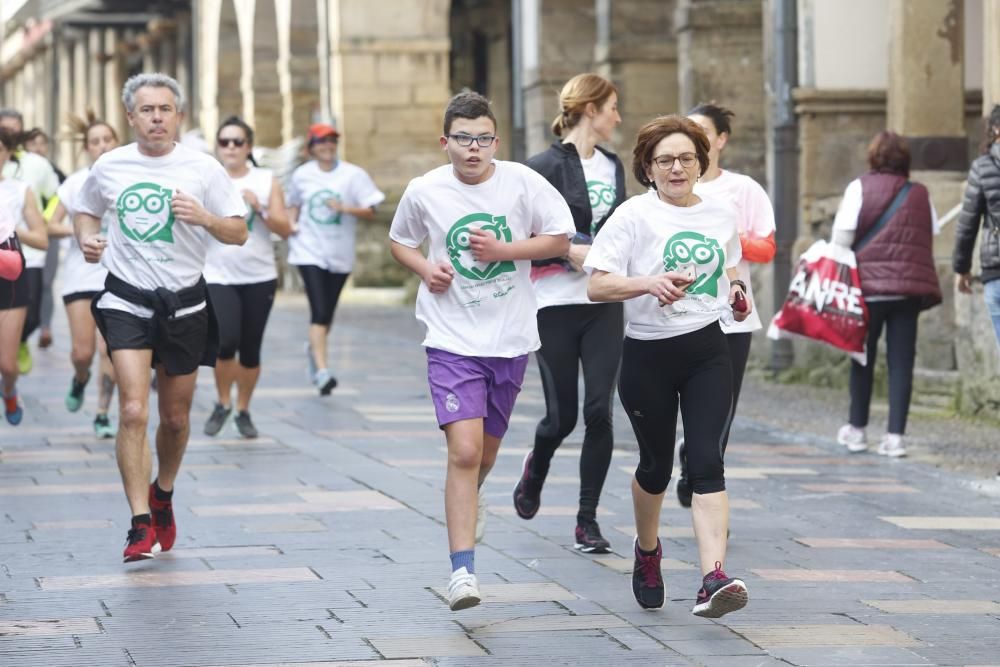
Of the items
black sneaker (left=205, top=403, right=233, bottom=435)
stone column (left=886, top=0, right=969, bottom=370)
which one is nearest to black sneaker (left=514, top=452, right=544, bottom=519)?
black sneaker (left=205, top=403, right=233, bottom=435)

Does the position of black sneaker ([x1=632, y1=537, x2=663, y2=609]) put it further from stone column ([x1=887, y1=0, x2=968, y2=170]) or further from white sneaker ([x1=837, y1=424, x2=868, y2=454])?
stone column ([x1=887, y1=0, x2=968, y2=170])

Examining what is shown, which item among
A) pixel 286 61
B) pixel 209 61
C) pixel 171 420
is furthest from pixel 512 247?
pixel 209 61

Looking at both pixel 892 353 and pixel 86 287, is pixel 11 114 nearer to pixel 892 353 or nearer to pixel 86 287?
pixel 86 287

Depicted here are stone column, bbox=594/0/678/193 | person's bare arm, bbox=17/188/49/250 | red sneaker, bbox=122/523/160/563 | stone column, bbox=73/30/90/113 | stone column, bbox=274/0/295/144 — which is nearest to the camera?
red sneaker, bbox=122/523/160/563

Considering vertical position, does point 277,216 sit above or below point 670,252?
below

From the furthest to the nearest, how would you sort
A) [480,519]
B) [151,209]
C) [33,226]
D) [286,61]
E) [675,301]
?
[286,61] < [33,226] < [151,209] < [480,519] < [675,301]

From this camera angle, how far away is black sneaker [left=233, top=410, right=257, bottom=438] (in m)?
11.6

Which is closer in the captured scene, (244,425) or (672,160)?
(672,160)

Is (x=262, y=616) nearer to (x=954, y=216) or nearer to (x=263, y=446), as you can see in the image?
(x=263, y=446)

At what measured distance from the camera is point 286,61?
32.4 meters

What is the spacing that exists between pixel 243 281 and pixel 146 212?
12.7ft

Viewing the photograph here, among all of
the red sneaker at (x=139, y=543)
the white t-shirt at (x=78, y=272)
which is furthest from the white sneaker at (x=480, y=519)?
the white t-shirt at (x=78, y=272)

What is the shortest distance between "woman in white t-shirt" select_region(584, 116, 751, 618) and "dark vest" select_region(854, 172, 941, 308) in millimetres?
4633

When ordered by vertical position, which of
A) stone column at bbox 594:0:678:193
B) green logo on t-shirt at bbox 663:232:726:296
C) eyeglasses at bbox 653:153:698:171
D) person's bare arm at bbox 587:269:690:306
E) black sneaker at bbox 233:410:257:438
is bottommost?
black sneaker at bbox 233:410:257:438
